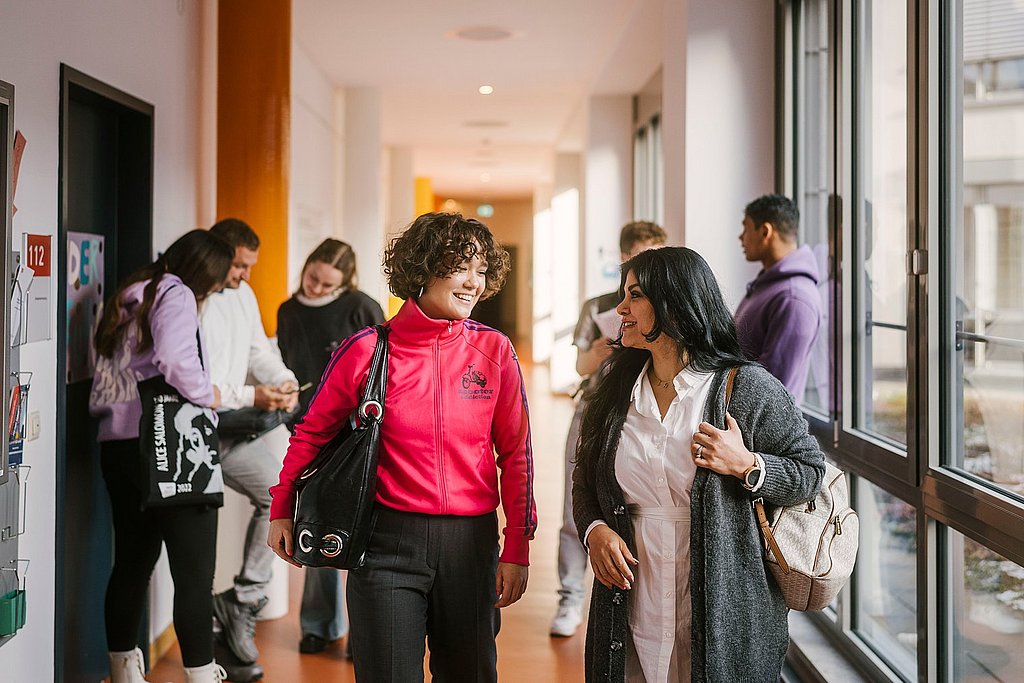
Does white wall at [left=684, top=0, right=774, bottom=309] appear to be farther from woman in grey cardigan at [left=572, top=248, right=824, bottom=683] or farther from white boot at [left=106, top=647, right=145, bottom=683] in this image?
white boot at [left=106, top=647, right=145, bottom=683]

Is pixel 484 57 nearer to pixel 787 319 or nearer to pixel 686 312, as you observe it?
pixel 787 319

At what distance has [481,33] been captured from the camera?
7.37 meters

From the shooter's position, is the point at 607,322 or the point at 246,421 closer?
the point at 246,421

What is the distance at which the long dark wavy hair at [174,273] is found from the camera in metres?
3.30

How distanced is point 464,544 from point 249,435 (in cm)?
189

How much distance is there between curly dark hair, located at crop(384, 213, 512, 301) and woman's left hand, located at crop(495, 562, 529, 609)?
0.64m

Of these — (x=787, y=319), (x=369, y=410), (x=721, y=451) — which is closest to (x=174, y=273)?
(x=369, y=410)

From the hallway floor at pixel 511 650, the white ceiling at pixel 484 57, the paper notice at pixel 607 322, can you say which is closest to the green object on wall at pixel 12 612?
the hallway floor at pixel 511 650

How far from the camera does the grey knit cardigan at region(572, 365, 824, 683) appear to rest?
6.90ft

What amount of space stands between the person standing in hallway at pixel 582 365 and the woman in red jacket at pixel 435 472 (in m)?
1.70

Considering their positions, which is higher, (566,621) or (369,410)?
(369,410)

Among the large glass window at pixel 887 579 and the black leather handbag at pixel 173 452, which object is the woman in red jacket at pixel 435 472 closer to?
the black leather handbag at pixel 173 452

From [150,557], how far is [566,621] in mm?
1895

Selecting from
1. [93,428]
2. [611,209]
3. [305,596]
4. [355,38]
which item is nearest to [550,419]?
[611,209]
